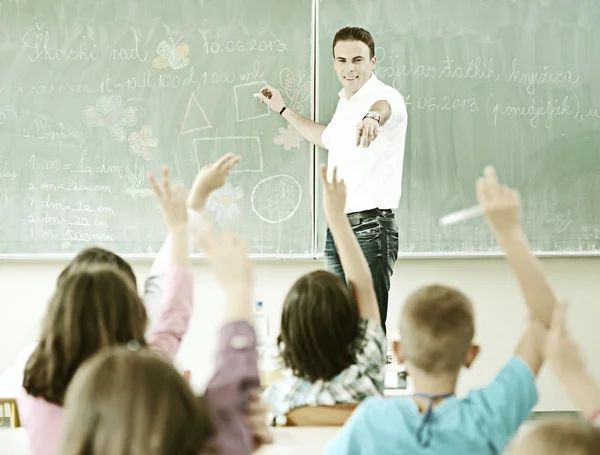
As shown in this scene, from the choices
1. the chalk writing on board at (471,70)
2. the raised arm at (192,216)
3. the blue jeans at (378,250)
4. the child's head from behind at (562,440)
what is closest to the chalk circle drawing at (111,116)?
the blue jeans at (378,250)

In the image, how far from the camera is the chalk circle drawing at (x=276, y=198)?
418 cm

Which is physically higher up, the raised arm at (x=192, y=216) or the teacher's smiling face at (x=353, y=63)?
the teacher's smiling face at (x=353, y=63)

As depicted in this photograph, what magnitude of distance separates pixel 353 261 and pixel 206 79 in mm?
2035

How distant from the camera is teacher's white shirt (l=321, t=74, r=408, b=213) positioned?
3.97m

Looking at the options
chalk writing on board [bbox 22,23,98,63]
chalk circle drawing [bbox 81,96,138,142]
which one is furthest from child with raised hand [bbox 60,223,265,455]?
chalk writing on board [bbox 22,23,98,63]

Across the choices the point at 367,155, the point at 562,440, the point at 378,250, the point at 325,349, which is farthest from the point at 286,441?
the point at 367,155

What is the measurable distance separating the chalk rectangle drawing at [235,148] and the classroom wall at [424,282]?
1.72 feet

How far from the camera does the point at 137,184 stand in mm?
4168

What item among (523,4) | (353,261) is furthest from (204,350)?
(523,4)

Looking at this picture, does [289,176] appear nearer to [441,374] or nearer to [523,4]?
[523,4]

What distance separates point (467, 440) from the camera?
1646mm

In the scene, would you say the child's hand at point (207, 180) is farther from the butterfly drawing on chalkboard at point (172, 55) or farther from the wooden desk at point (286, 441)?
the butterfly drawing on chalkboard at point (172, 55)

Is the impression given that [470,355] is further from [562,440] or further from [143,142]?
[143,142]

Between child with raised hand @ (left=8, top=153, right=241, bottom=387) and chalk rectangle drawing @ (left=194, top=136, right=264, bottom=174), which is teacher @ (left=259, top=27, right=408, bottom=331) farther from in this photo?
child with raised hand @ (left=8, top=153, right=241, bottom=387)
